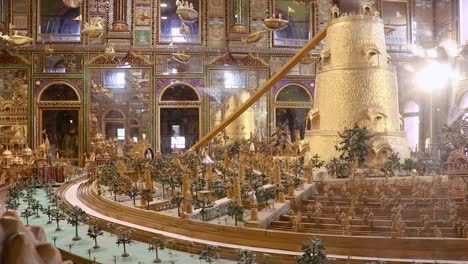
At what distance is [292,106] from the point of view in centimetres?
1794

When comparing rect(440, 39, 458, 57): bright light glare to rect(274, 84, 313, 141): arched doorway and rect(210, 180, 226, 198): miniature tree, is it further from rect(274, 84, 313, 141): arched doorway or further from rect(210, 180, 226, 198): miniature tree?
rect(210, 180, 226, 198): miniature tree

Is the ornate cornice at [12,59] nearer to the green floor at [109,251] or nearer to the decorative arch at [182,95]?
the decorative arch at [182,95]

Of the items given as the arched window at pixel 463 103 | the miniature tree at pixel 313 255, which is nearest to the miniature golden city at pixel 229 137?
the miniature tree at pixel 313 255

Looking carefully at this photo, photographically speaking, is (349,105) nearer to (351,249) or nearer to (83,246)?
(351,249)

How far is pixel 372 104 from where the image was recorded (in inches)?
449

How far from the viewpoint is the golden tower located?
37.2 feet

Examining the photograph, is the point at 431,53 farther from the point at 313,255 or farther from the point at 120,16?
the point at 313,255

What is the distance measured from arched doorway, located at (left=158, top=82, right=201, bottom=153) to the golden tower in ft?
21.0

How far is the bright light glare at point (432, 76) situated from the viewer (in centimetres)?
1865

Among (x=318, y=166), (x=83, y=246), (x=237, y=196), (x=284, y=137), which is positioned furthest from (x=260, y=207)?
(x=284, y=137)

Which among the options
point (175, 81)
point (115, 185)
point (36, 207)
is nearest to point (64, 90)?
point (175, 81)

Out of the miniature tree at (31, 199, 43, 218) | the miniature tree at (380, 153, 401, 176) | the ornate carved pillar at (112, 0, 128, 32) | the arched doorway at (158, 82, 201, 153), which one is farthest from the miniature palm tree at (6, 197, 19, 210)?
the ornate carved pillar at (112, 0, 128, 32)

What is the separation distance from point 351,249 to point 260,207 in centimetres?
207

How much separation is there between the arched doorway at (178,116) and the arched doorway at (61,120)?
3153 mm
